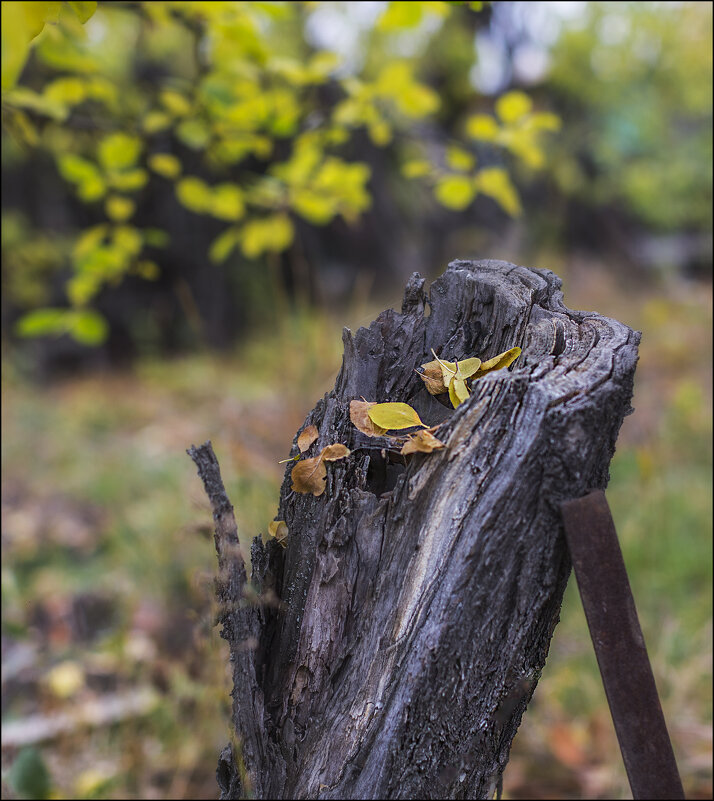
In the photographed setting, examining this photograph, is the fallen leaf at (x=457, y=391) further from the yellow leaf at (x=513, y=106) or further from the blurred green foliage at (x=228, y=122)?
the yellow leaf at (x=513, y=106)

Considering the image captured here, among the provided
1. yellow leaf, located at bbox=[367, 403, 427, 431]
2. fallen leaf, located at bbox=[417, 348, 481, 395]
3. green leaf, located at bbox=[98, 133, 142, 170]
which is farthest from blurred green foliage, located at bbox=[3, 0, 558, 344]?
yellow leaf, located at bbox=[367, 403, 427, 431]

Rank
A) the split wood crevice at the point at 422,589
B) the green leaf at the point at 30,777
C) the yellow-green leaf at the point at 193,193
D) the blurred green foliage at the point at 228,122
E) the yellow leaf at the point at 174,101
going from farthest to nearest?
the yellow-green leaf at the point at 193,193
the yellow leaf at the point at 174,101
the blurred green foliage at the point at 228,122
the green leaf at the point at 30,777
the split wood crevice at the point at 422,589

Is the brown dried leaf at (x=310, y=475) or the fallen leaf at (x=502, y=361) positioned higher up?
the fallen leaf at (x=502, y=361)

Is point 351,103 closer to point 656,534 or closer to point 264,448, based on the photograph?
point 264,448

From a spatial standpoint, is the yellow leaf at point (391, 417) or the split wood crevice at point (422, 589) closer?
the split wood crevice at point (422, 589)

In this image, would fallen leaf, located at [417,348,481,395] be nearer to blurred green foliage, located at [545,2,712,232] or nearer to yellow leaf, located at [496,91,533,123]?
yellow leaf, located at [496,91,533,123]

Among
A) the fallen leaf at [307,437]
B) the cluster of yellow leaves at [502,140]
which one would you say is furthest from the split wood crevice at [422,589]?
the cluster of yellow leaves at [502,140]

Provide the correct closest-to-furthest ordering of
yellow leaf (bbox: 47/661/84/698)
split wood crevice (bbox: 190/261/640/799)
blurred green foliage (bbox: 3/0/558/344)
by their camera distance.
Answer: split wood crevice (bbox: 190/261/640/799), blurred green foliage (bbox: 3/0/558/344), yellow leaf (bbox: 47/661/84/698)
